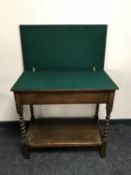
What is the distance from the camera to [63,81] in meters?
1.71

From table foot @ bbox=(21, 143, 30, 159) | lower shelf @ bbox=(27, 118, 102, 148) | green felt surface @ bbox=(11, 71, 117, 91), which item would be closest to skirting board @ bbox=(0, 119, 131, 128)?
lower shelf @ bbox=(27, 118, 102, 148)

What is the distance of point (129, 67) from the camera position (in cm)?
210

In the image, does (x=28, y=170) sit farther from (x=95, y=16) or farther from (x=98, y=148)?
(x=95, y=16)

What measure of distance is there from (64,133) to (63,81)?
609 millimetres

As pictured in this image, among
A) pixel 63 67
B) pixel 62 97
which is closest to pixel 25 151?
pixel 62 97

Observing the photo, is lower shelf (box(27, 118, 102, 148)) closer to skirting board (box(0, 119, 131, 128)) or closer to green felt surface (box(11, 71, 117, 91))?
skirting board (box(0, 119, 131, 128))

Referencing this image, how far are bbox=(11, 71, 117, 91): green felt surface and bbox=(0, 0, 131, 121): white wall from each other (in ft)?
0.78

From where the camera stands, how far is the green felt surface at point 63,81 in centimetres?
158

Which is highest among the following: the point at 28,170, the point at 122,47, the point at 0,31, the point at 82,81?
the point at 0,31

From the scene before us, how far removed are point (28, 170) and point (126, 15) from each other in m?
1.74

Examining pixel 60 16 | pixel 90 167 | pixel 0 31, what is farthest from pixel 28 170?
pixel 60 16

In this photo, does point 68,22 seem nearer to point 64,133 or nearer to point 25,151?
point 64,133

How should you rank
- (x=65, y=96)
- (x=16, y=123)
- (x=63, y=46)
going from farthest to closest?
(x=16, y=123)
(x=63, y=46)
(x=65, y=96)

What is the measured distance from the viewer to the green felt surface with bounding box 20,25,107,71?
1910mm
